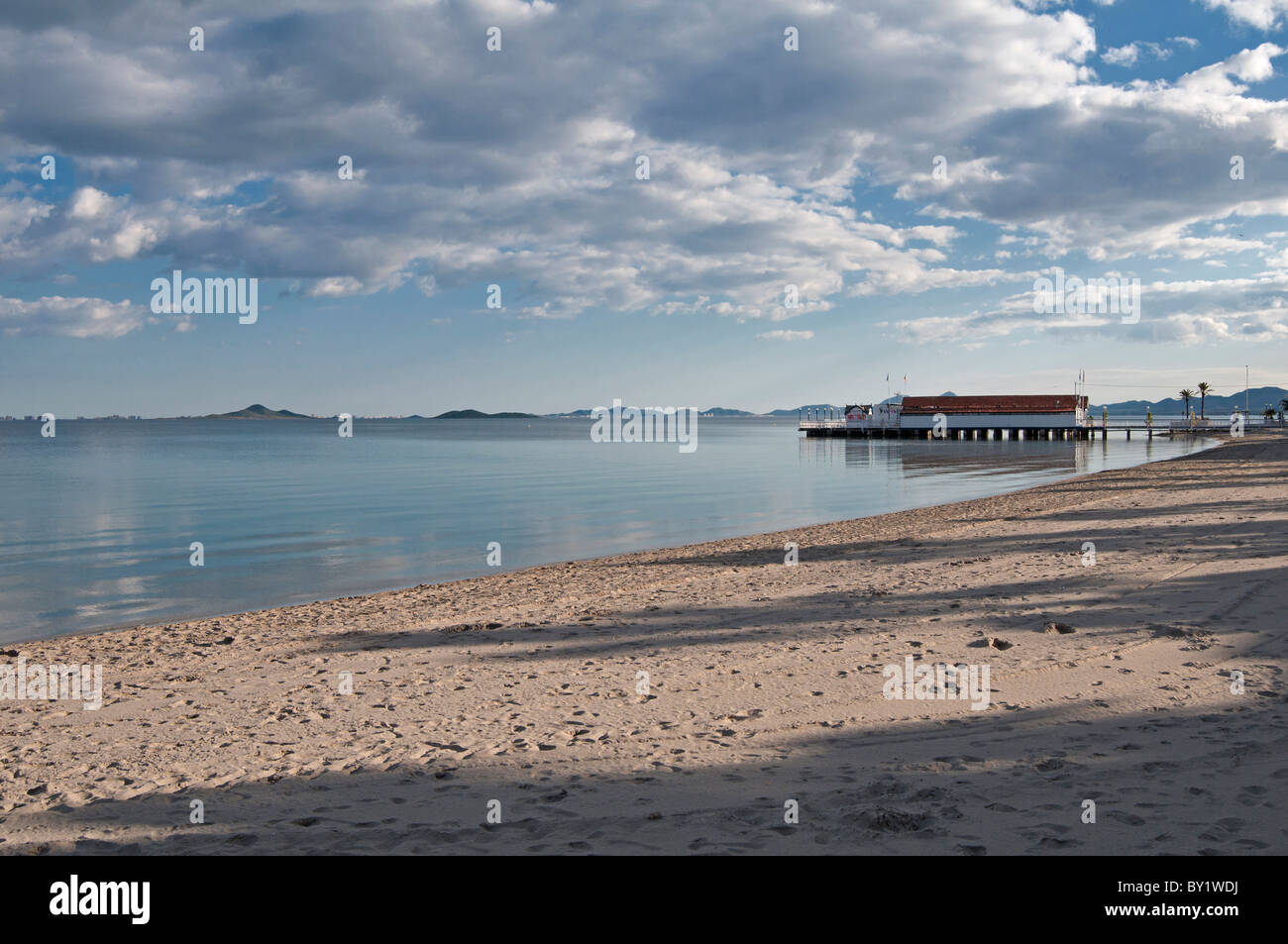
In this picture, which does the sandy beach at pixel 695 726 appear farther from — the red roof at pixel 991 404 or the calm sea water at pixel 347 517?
the red roof at pixel 991 404

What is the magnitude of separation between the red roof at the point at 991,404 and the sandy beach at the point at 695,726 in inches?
3873

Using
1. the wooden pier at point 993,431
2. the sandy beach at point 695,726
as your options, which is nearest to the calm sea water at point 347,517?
the sandy beach at point 695,726

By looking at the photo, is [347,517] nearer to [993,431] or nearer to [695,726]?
[695,726]

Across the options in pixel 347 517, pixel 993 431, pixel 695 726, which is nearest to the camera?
pixel 695 726

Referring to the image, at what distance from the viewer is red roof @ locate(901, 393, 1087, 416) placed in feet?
335

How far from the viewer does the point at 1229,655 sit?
295 inches

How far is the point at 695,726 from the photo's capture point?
6270 millimetres

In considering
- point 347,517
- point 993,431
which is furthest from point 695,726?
point 993,431

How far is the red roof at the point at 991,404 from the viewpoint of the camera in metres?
102

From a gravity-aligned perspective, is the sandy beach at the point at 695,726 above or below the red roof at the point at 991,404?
below

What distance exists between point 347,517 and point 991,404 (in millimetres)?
95894
